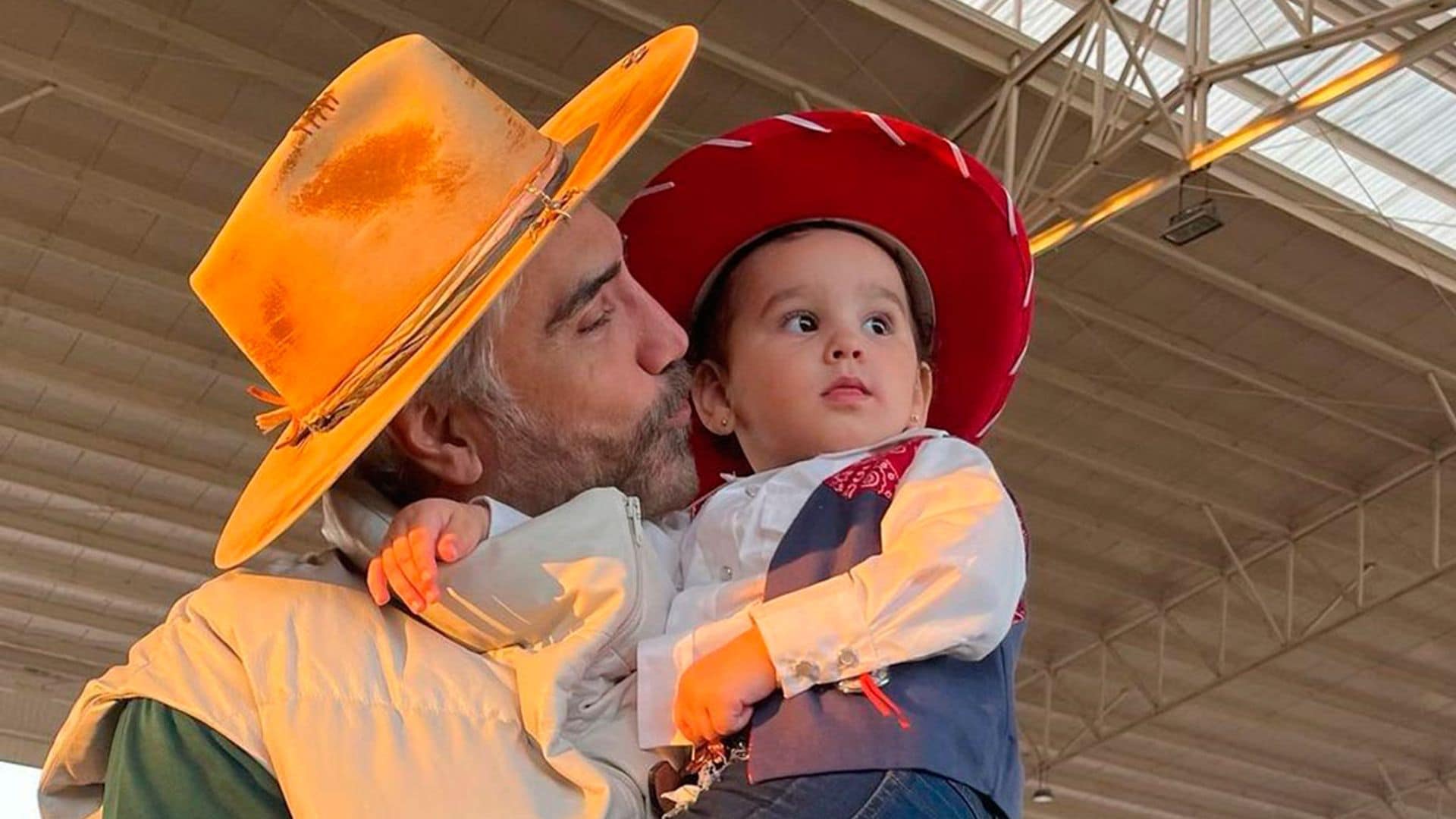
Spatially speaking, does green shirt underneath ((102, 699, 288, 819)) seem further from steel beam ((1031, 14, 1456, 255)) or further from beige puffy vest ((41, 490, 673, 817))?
steel beam ((1031, 14, 1456, 255))

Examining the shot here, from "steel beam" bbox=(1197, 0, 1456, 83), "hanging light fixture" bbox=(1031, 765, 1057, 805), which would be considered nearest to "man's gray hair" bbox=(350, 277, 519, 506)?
"steel beam" bbox=(1197, 0, 1456, 83)

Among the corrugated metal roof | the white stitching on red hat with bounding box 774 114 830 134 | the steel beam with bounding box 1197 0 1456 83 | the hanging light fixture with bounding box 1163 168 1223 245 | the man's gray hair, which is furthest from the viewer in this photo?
the corrugated metal roof

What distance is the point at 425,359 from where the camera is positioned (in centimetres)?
137

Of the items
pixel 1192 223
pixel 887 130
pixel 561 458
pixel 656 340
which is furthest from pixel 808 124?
pixel 1192 223

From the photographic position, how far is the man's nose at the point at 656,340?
5.42ft

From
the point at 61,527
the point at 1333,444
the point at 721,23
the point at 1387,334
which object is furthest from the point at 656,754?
the point at 61,527

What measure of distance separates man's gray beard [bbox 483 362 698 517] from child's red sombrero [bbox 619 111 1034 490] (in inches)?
14.9

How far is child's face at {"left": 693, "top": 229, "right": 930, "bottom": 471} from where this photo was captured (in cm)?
185

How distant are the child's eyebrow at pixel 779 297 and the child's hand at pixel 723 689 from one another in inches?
21.1

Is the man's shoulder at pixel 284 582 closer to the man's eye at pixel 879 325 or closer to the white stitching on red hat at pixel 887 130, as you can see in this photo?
the man's eye at pixel 879 325

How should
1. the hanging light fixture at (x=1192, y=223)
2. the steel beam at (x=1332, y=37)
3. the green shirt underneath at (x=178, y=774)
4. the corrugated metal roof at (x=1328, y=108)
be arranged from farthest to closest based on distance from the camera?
the corrugated metal roof at (x=1328, y=108) → the hanging light fixture at (x=1192, y=223) → the steel beam at (x=1332, y=37) → the green shirt underneath at (x=178, y=774)

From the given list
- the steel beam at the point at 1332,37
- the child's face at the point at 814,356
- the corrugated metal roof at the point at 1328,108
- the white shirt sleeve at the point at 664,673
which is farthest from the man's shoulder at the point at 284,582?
the corrugated metal roof at the point at 1328,108

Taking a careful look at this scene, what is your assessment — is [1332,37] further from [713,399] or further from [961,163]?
[713,399]

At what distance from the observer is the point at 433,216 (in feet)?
4.75
